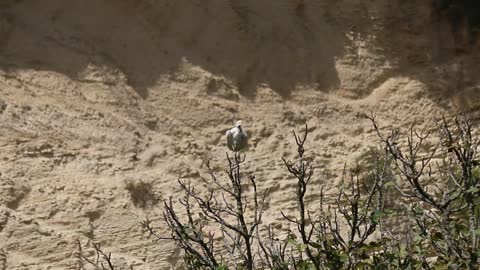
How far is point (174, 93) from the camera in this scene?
8266 millimetres

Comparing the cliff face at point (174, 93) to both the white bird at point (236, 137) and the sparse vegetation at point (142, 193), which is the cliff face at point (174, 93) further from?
the white bird at point (236, 137)

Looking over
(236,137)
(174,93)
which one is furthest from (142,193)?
(174,93)

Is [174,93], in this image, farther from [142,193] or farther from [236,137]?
[142,193]

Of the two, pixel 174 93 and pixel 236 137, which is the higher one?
pixel 174 93

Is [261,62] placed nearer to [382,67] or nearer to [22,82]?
[382,67]

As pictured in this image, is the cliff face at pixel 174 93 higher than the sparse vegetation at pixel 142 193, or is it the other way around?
the cliff face at pixel 174 93

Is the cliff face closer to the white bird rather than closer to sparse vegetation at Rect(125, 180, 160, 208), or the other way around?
sparse vegetation at Rect(125, 180, 160, 208)

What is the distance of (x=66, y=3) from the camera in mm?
8422

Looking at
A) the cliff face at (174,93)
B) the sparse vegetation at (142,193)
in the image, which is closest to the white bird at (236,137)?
the cliff face at (174,93)

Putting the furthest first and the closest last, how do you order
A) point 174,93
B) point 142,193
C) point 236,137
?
point 174,93 < point 236,137 < point 142,193

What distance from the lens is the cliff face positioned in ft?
24.3

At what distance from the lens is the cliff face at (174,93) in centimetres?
741

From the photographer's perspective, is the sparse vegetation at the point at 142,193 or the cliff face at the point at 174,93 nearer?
the cliff face at the point at 174,93

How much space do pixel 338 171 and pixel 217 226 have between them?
1.07 meters
